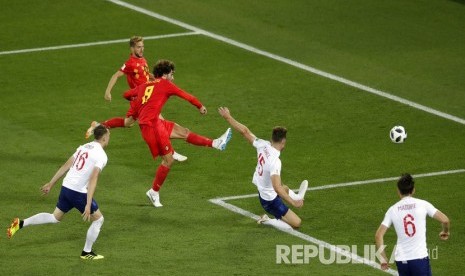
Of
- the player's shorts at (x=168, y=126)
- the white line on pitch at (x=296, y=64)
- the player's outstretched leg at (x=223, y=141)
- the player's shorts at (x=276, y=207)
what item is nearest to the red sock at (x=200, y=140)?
the player's outstretched leg at (x=223, y=141)

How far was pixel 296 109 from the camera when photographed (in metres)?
29.6

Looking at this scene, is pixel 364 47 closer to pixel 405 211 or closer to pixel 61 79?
pixel 61 79

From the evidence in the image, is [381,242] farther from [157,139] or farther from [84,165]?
[157,139]

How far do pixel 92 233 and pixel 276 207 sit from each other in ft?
10.5

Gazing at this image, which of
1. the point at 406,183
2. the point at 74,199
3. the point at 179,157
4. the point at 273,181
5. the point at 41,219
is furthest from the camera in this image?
the point at 179,157

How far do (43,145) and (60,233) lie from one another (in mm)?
5008

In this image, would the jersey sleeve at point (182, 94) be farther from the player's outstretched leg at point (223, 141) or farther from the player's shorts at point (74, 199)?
the player's shorts at point (74, 199)

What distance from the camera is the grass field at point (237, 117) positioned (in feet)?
71.7

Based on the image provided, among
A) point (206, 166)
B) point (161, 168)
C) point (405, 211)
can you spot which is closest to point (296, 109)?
point (206, 166)

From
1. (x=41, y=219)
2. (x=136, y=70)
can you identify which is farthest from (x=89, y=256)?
(x=136, y=70)

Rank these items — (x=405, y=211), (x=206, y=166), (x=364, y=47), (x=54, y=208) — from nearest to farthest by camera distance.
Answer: (x=405, y=211)
(x=54, y=208)
(x=206, y=166)
(x=364, y=47)

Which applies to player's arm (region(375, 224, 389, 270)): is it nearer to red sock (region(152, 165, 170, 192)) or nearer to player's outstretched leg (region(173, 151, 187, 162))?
red sock (region(152, 165, 170, 192))

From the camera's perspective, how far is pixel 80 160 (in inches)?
828

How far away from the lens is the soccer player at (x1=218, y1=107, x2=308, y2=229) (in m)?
21.4
